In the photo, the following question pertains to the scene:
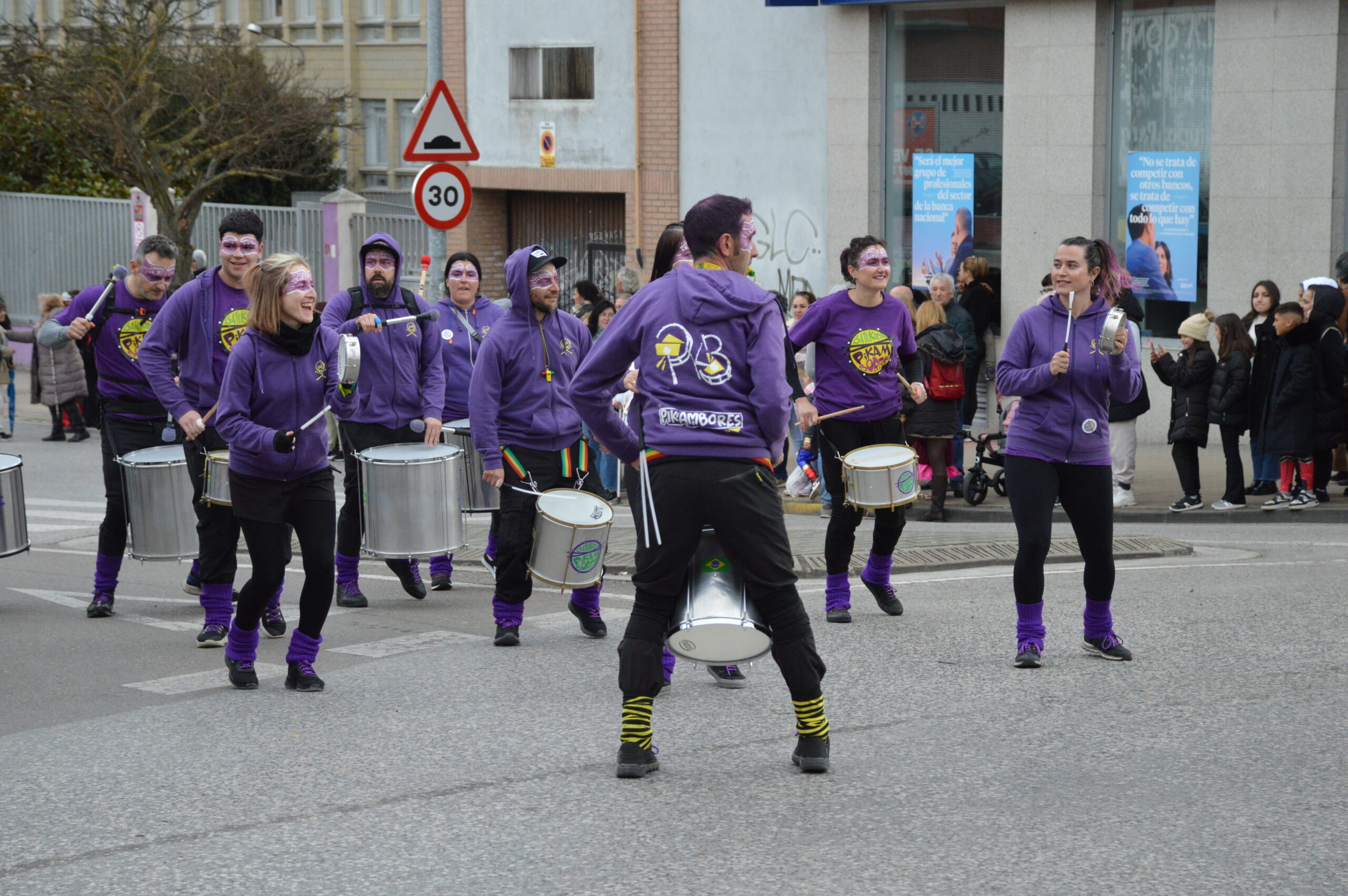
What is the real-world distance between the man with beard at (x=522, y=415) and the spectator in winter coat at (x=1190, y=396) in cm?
680

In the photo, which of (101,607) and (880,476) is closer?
(880,476)

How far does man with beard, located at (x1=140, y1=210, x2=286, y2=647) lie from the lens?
8.27 metres

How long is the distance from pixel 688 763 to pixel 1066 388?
2.60 metres

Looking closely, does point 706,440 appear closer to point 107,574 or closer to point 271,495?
point 271,495

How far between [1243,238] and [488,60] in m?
10.8

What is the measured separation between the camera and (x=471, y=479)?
946 cm

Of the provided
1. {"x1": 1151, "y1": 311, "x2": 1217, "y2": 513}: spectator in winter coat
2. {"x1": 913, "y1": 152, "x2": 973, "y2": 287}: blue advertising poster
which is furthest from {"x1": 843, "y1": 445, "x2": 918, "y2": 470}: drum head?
{"x1": 913, "y1": 152, "x2": 973, "y2": 287}: blue advertising poster

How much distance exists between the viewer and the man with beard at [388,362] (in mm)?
9172

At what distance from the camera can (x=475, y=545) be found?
39.4 feet

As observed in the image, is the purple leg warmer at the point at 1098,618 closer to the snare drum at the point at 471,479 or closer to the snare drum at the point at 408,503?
the snare drum at the point at 408,503

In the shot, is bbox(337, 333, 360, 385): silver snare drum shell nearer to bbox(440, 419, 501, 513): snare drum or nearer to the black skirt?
the black skirt

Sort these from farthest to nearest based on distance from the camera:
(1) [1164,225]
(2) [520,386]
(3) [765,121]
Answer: (3) [765,121] → (1) [1164,225] → (2) [520,386]

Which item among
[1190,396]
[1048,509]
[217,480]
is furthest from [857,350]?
[1190,396]

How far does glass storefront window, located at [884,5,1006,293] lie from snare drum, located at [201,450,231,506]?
12.5 meters
